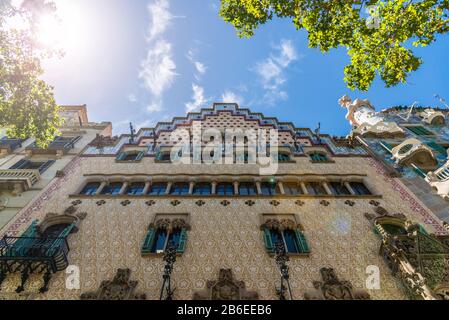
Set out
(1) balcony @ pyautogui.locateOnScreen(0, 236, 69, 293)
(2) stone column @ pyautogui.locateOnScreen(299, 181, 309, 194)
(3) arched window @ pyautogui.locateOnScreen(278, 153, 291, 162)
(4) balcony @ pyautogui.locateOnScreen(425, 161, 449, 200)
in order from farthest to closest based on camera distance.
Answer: (3) arched window @ pyautogui.locateOnScreen(278, 153, 291, 162) → (2) stone column @ pyautogui.locateOnScreen(299, 181, 309, 194) → (4) balcony @ pyautogui.locateOnScreen(425, 161, 449, 200) → (1) balcony @ pyautogui.locateOnScreen(0, 236, 69, 293)

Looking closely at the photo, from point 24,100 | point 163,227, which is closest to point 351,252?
point 163,227

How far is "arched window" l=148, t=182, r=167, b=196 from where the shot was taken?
12.5 metres

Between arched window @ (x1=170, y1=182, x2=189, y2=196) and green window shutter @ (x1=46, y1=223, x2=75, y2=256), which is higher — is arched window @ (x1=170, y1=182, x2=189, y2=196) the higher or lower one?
the higher one

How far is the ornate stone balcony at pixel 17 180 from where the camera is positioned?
1201cm

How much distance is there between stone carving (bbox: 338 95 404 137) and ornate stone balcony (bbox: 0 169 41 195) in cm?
2003

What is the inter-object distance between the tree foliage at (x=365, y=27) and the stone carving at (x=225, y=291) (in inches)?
400

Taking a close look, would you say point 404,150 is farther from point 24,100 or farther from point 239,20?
point 24,100


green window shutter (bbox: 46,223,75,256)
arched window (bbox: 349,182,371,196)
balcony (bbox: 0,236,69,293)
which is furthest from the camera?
arched window (bbox: 349,182,371,196)

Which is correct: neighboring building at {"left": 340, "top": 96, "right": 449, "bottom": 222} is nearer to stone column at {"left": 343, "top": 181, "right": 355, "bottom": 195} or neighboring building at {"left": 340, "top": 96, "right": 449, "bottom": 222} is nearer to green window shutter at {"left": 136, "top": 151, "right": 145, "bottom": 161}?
stone column at {"left": 343, "top": 181, "right": 355, "bottom": 195}

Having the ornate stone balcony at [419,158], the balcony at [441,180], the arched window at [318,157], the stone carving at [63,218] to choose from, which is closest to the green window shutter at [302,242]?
the arched window at [318,157]

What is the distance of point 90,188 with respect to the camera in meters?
13.1

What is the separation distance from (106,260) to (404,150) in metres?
16.7

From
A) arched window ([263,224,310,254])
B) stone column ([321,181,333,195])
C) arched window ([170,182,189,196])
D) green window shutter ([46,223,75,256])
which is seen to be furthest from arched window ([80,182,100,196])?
stone column ([321,181,333,195])

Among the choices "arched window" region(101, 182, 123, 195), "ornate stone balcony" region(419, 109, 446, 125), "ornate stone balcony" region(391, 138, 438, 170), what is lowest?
"arched window" region(101, 182, 123, 195)
